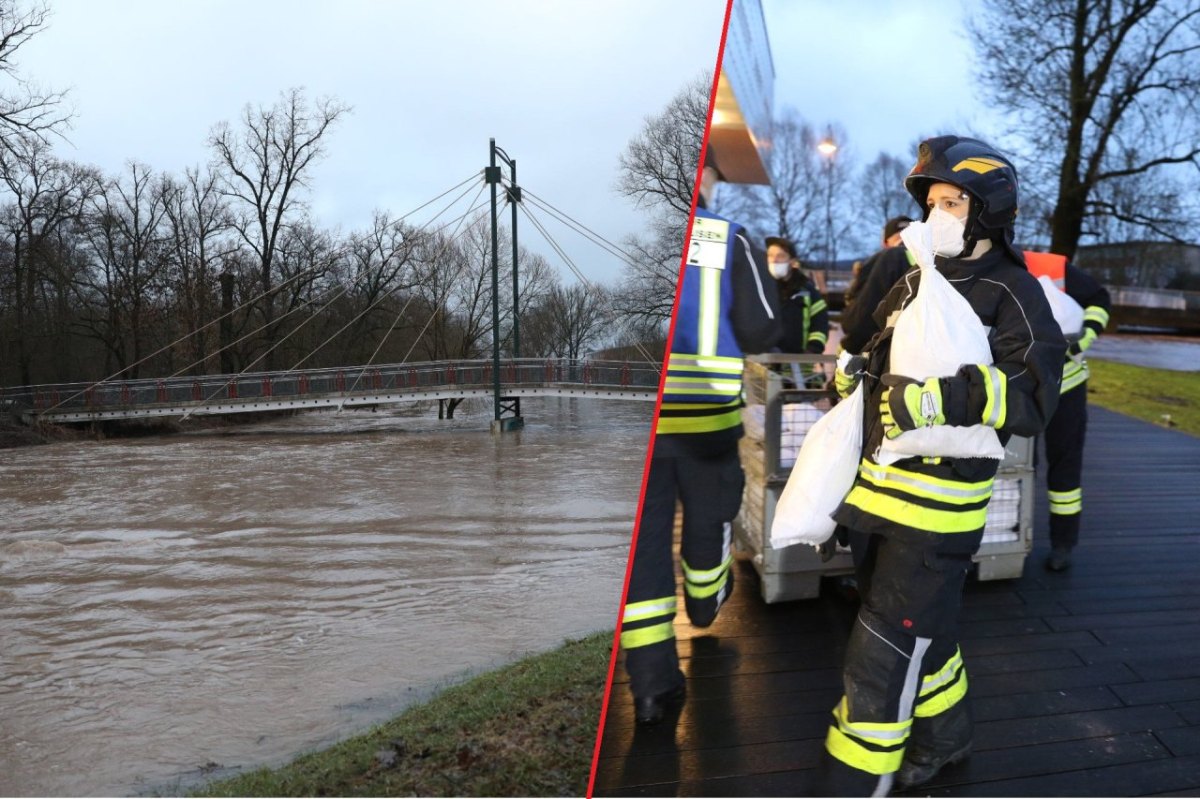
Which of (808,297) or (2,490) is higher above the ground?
(808,297)

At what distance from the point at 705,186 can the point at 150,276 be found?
185 inches

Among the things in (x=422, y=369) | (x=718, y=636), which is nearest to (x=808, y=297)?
(x=718, y=636)

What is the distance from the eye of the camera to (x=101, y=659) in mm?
3744

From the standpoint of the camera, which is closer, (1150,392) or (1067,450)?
(1067,450)

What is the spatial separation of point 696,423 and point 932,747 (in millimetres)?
588

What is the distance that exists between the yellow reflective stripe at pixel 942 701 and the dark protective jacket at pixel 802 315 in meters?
0.47

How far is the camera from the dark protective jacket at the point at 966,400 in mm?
717

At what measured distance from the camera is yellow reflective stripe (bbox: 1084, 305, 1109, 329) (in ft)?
6.02

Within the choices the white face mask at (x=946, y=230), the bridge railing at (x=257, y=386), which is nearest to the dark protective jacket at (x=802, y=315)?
the white face mask at (x=946, y=230)

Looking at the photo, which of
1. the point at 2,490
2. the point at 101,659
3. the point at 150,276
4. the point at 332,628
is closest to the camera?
the point at 101,659

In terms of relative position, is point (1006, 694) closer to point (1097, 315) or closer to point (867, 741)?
point (867, 741)

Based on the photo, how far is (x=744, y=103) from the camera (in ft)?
2.18

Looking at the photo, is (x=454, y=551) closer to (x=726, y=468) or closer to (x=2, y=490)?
(x=2, y=490)

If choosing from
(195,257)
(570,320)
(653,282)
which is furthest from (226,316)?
(653,282)
